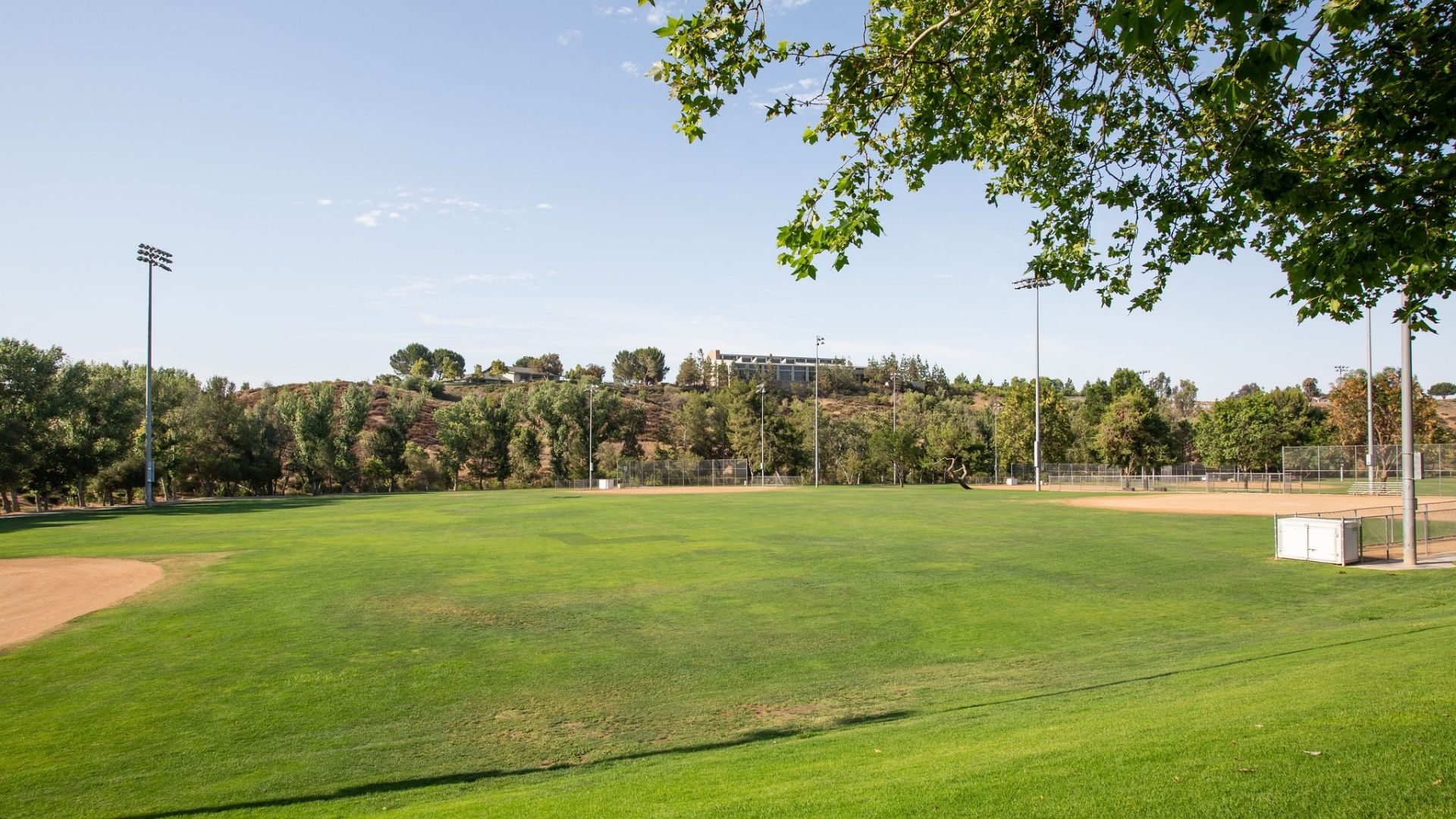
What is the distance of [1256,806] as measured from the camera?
512cm

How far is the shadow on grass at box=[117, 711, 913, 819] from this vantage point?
7422 millimetres

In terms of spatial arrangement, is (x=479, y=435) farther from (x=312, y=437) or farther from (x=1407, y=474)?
(x=1407, y=474)

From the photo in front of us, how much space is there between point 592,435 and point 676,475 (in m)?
12.1

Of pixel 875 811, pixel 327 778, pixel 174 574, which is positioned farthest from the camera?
pixel 174 574

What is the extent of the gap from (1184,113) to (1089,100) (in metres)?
1.01

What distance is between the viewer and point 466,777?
27.1 feet

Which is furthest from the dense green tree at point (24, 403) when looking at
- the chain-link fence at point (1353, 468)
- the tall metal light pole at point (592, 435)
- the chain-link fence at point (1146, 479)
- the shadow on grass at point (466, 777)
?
the chain-link fence at point (1353, 468)

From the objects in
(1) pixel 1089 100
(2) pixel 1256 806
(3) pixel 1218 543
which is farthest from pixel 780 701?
(3) pixel 1218 543

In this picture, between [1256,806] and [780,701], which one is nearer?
[1256,806]

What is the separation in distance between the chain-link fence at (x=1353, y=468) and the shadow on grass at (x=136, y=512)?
232 feet

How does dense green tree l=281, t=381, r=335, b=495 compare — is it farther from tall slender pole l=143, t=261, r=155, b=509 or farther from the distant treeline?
tall slender pole l=143, t=261, r=155, b=509

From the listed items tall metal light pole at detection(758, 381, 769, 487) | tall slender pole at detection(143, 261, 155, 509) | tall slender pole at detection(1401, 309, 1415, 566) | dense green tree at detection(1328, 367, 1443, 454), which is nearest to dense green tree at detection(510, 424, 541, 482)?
tall metal light pole at detection(758, 381, 769, 487)

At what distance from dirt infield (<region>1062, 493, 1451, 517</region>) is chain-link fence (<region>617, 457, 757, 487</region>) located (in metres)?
43.6

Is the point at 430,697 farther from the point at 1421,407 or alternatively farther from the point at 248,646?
the point at 1421,407
